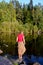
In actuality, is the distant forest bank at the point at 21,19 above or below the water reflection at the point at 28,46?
below

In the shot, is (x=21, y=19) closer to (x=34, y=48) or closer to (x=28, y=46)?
(x=28, y=46)

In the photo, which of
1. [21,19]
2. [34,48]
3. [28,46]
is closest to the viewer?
[34,48]

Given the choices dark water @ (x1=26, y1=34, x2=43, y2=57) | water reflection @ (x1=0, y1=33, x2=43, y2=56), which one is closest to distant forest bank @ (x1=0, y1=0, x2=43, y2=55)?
water reflection @ (x1=0, y1=33, x2=43, y2=56)

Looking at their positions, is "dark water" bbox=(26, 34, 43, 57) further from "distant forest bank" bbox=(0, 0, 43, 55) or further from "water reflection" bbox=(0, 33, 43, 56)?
"distant forest bank" bbox=(0, 0, 43, 55)

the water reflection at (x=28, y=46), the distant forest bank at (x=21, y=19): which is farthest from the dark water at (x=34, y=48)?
the distant forest bank at (x=21, y=19)

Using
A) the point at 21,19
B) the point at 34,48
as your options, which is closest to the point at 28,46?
the point at 34,48

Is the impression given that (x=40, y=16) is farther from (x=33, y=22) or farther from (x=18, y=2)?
(x=18, y=2)

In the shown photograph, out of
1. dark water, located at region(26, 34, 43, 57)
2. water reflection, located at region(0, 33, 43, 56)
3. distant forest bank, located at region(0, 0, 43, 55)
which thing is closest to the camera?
dark water, located at region(26, 34, 43, 57)

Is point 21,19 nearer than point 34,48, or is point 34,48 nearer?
point 34,48

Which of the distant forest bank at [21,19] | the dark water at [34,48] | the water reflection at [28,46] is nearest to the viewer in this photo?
the dark water at [34,48]

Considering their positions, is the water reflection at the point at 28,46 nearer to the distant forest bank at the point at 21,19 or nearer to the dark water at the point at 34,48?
the dark water at the point at 34,48

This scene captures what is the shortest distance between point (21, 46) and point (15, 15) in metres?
67.5

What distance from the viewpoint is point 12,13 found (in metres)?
88.2

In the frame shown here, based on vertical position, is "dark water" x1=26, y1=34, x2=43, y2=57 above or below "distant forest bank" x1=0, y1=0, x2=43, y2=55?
above
